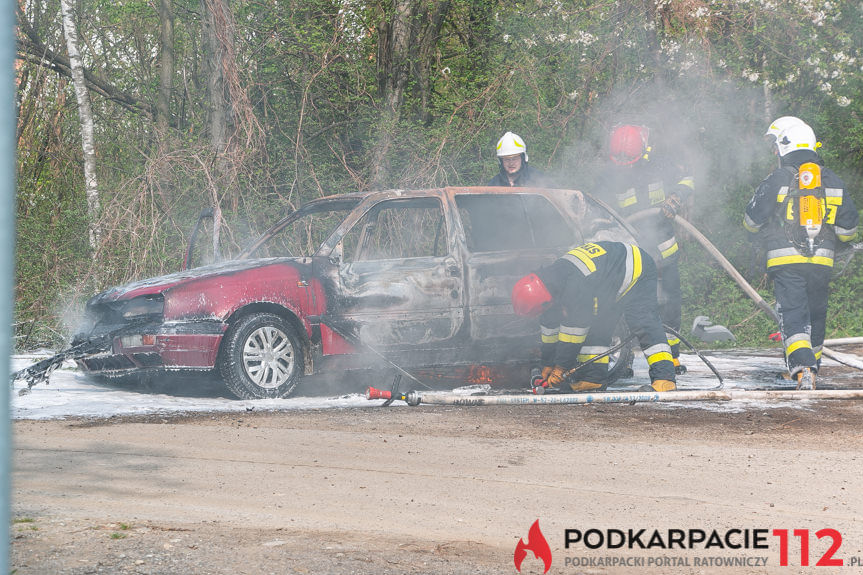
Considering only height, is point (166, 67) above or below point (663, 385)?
above

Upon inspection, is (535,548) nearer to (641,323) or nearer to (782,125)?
→ (641,323)

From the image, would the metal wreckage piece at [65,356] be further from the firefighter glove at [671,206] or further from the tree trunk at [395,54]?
the tree trunk at [395,54]

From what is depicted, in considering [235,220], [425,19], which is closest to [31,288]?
[235,220]

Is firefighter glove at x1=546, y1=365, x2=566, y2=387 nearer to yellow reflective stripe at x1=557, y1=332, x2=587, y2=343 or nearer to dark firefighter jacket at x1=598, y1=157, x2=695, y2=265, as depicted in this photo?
yellow reflective stripe at x1=557, y1=332, x2=587, y2=343

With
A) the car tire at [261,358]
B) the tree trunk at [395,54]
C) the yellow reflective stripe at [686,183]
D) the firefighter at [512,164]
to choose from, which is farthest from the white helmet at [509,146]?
the tree trunk at [395,54]

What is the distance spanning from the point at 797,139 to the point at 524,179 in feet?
8.81

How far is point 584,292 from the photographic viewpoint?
292 inches

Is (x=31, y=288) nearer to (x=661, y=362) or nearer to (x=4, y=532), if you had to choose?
(x=661, y=362)

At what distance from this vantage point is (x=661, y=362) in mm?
7617

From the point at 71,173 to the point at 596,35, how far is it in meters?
8.00

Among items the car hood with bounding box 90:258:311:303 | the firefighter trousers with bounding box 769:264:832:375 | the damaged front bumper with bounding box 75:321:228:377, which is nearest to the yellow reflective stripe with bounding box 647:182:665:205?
the firefighter trousers with bounding box 769:264:832:375

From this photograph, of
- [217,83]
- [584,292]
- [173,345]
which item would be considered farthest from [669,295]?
[217,83]

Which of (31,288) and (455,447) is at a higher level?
(31,288)

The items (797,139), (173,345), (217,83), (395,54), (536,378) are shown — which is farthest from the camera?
(395,54)
